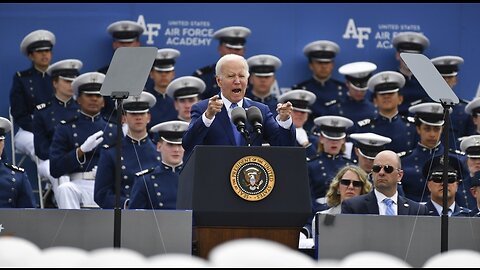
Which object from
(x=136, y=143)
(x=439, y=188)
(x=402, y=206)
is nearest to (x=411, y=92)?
(x=439, y=188)

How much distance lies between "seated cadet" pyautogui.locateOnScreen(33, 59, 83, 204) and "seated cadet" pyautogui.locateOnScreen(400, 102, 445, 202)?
10.5ft

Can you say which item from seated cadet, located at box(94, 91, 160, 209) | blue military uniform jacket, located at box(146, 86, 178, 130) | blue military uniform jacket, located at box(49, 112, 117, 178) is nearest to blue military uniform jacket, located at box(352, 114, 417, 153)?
A: blue military uniform jacket, located at box(146, 86, 178, 130)

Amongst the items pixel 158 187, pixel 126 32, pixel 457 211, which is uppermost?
pixel 126 32

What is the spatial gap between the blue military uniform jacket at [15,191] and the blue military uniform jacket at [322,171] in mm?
2557

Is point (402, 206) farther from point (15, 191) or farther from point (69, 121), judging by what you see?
point (69, 121)

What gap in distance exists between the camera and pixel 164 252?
355 inches

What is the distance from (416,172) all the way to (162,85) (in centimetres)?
281

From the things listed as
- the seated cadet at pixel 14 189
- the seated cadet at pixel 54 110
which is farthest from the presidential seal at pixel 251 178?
the seated cadet at pixel 54 110

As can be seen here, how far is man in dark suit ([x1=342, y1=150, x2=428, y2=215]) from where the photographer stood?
33.7 feet

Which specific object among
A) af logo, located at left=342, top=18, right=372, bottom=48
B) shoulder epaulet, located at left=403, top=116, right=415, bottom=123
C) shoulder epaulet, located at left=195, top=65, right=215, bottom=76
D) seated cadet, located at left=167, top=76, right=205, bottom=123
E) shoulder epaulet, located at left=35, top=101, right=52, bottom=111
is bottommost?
shoulder epaulet, located at left=403, top=116, right=415, bottom=123

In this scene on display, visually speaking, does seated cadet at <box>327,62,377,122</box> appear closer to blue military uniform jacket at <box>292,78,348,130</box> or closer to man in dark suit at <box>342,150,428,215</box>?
blue military uniform jacket at <box>292,78,348,130</box>

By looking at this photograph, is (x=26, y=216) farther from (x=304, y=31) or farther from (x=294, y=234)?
(x=304, y=31)

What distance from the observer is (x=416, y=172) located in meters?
12.9

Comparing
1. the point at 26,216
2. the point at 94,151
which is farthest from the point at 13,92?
the point at 26,216
